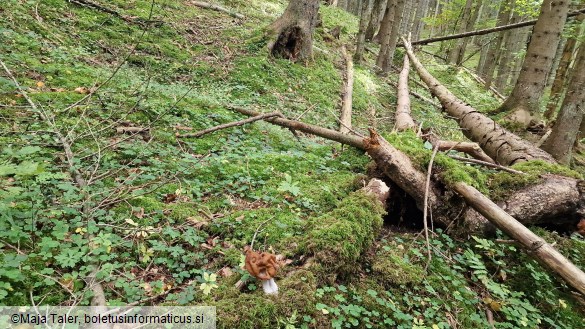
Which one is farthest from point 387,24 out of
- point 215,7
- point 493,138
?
point 493,138

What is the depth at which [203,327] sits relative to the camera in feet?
7.27

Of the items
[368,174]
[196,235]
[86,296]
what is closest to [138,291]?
[86,296]

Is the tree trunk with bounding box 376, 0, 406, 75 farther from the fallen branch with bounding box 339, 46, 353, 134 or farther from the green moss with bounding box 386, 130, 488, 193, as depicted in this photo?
the green moss with bounding box 386, 130, 488, 193

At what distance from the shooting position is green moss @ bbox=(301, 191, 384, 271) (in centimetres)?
286

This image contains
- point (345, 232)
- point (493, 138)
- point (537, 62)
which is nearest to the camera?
point (345, 232)

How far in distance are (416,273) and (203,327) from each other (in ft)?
6.41

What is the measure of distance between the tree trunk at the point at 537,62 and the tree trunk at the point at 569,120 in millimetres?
1070

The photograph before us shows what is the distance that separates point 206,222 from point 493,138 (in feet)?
15.9

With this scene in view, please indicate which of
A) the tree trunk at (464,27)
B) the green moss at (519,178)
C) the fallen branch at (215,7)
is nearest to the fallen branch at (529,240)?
the green moss at (519,178)

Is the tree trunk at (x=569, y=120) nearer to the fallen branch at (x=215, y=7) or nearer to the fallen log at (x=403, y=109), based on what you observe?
the fallen log at (x=403, y=109)

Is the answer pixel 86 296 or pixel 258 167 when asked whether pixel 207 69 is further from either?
pixel 86 296

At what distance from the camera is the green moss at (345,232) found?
9.37ft

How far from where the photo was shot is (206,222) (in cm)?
333

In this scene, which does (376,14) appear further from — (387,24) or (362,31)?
(362,31)
